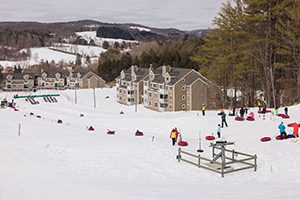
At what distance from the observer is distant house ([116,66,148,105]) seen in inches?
2974

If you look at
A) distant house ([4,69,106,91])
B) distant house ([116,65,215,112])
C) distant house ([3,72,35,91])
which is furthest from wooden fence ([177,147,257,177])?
distant house ([3,72,35,91])

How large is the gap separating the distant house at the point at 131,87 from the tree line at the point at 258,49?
29.0 meters

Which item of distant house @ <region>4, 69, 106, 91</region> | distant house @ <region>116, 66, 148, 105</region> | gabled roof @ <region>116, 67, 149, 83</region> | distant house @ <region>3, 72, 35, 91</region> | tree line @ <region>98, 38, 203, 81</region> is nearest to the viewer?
distant house @ <region>116, 66, 148, 105</region>

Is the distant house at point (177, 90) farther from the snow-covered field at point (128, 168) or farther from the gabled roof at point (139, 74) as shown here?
the snow-covered field at point (128, 168)

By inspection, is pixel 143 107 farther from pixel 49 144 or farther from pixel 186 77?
pixel 49 144

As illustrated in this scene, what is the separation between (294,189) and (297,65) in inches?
1125

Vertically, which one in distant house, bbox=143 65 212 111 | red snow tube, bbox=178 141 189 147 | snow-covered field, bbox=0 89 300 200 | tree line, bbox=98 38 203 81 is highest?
tree line, bbox=98 38 203 81

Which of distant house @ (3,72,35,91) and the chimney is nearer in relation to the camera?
the chimney

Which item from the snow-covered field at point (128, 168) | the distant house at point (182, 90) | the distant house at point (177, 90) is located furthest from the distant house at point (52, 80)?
the snow-covered field at point (128, 168)

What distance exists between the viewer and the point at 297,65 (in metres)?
40.4

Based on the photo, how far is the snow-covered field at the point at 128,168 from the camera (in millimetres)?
14852

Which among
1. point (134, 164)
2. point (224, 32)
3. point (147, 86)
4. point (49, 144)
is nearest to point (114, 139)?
point (49, 144)

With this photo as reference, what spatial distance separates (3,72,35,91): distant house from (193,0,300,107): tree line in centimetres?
8476

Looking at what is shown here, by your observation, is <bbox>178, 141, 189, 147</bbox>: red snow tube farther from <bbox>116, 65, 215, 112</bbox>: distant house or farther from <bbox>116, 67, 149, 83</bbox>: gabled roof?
<bbox>116, 67, 149, 83</bbox>: gabled roof
